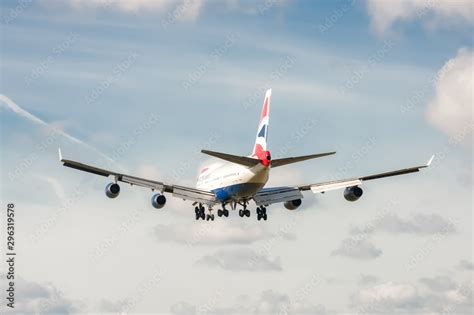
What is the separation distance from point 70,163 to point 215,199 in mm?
17037

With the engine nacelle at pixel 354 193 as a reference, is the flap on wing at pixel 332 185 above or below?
above

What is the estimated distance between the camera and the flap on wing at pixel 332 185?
278 feet

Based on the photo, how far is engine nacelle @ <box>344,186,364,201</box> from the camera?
84812 mm

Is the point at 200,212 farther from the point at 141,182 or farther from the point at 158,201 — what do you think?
the point at 141,182

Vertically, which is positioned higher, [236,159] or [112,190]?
[236,159]

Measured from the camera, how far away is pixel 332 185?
3413 inches

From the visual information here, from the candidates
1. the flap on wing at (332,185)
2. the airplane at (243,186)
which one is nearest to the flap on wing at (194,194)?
the airplane at (243,186)

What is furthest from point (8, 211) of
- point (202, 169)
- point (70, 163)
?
point (202, 169)

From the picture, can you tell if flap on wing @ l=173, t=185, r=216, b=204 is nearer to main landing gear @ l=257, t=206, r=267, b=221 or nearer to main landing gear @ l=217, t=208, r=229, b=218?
main landing gear @ l=217, t=208, r=229, b=218

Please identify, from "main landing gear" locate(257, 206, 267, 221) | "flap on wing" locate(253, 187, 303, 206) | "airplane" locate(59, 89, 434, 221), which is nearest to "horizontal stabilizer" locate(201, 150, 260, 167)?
"airplane" locate(59, 89, 434, 221)

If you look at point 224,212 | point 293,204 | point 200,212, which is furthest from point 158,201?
point 293,204

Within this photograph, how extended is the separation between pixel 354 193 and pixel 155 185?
18873 mm

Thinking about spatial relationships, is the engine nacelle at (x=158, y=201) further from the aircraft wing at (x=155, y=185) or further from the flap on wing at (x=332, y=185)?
the flap on wing at (x=332, y=185)

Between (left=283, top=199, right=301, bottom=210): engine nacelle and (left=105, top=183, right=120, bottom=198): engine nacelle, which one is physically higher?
(left=283, top=199, right=301, bottom=210): engine nacelle
